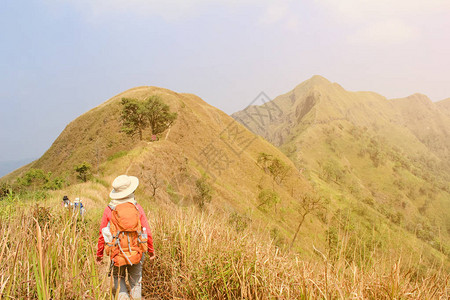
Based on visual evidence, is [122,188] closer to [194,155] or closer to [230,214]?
[230,214]

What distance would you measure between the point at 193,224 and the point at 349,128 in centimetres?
17748

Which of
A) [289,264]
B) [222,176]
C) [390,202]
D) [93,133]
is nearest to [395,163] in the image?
[390,202]

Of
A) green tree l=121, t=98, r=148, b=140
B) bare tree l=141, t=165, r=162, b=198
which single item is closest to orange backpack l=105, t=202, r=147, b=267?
bare tree l=141, t=165, r=162, b=198

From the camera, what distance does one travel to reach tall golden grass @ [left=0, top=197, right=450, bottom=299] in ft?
7.29

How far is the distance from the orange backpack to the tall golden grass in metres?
0.29

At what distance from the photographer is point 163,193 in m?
15.8

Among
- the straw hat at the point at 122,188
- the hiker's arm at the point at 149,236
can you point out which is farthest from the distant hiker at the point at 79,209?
the hiker's arm at the point at 149,236

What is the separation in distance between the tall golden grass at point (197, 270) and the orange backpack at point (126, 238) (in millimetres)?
293

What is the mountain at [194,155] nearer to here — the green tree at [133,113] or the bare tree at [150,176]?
the green tree at [133,113]

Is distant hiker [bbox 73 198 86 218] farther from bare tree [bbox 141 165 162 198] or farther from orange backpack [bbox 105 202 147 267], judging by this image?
bare tree [bbox 141 165 162 198]

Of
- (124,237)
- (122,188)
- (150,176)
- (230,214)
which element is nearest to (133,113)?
(150,176)

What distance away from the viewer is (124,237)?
133 inches

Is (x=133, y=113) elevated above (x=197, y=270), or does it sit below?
above

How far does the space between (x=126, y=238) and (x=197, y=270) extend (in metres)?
1.10
